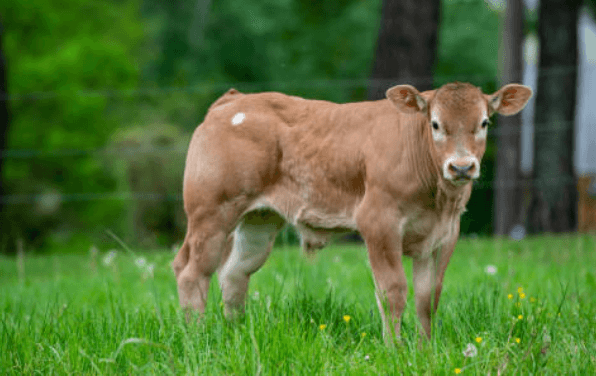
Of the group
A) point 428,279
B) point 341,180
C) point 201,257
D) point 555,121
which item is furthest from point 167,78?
point 428,279

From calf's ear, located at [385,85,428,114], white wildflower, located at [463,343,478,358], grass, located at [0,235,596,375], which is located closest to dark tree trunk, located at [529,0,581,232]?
grass, located at [0,235,596,375]

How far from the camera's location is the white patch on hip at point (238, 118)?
15.1 ft

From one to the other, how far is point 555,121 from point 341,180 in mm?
8458

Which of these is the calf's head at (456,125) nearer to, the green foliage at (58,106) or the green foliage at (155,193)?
the green foliage at (155,193)

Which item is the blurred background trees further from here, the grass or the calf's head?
the grass

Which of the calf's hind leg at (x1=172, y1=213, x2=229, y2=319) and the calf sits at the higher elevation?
the calf

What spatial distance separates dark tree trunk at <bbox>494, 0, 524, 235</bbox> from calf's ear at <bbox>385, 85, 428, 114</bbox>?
8225 mm

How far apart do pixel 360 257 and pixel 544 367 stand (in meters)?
4.95

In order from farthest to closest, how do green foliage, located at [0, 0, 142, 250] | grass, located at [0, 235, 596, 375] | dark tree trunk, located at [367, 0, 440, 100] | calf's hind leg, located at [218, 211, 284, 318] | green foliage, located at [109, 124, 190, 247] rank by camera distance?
green foliage, located at [0, 0, 142, 250], green foliage, located at [109, 124, 190, 247], dark tree trunk, located at [367, 0, 440, 100], calf's hind leg, located at [218, 211, 284, 318], grass, located at [0, 235, 596, 375]

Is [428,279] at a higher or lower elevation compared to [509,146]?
higher

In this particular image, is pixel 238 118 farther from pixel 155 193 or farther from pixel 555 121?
pixel 555 121

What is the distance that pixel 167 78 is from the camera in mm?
24281

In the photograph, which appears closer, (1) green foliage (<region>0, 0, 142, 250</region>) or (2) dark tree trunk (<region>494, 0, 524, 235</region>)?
(2) dark tree trunk (<region>494, 0, 524, 235</region>)

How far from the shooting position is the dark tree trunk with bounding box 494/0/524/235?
12.1 meters
